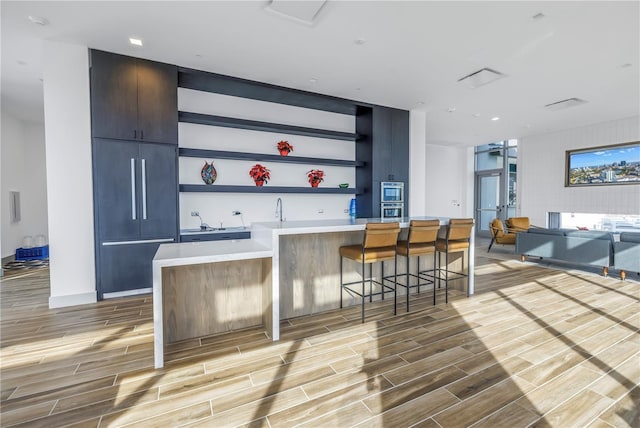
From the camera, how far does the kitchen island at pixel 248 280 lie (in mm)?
2504

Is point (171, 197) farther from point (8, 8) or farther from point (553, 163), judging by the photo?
point (553, 163)

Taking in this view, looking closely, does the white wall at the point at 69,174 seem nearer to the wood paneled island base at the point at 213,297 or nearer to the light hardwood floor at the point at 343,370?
the light hardwood floor at the point at 343,370

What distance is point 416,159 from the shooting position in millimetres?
6488

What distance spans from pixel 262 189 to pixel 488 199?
8565 millimetres

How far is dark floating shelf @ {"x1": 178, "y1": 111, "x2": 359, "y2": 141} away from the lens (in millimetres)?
4513

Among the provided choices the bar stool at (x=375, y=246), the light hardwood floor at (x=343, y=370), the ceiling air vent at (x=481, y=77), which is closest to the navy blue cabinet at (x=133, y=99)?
the light hardwood floor at (x=343, y=370)

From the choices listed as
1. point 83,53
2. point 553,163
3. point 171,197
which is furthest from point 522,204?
point 83,53

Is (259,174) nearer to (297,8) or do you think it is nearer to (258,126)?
(258,126)

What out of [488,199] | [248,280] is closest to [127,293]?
[248,280]

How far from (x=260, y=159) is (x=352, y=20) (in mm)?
2510

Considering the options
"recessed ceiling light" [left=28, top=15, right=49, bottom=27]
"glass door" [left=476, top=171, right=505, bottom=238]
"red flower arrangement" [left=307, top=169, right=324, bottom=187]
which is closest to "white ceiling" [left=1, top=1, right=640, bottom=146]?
"recessed ceiling light" [left=28, top=15, right=49, bottom=27]

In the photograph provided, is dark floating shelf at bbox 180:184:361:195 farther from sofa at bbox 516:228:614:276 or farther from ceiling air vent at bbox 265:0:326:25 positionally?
sofa at bbox 516:228:614:276

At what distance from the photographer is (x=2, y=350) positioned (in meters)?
2.60

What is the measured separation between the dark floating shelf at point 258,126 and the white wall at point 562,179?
5.97m
